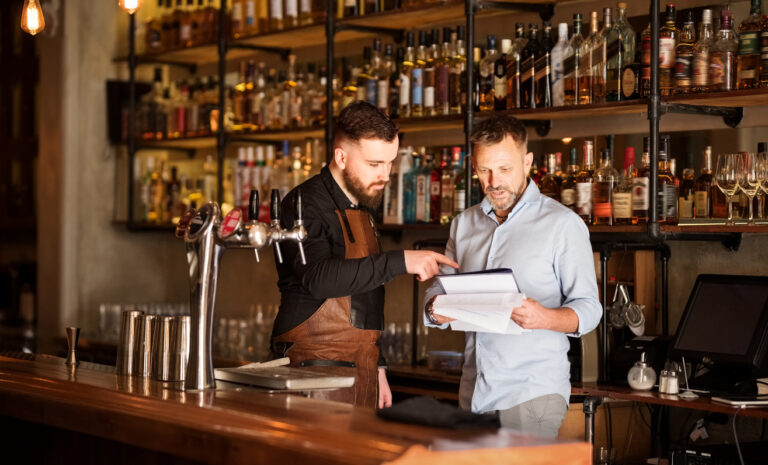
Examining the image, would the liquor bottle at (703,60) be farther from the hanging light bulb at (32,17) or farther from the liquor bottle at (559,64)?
the hanging light bulb at (32,17)

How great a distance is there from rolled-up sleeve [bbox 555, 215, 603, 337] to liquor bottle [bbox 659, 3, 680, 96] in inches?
34.6

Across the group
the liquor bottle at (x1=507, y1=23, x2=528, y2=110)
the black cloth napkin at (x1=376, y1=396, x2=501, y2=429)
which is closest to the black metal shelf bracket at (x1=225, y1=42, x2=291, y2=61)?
the liquor bottle at (x1=507, y1=23, x2=528, y2=110)

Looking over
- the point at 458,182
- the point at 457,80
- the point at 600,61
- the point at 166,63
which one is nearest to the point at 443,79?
the point at 457,80

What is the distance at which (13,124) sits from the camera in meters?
6.66

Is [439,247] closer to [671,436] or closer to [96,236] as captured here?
[671,436]

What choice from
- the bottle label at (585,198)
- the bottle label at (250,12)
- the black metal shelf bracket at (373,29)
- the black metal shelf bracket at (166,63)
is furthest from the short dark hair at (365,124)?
the black metal shelf bracket at (166,63)

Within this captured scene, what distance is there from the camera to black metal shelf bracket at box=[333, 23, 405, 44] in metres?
4.36

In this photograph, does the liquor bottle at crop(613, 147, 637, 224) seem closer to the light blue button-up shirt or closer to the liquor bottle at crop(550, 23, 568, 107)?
the liquor bottle at crop(550, 23, 568, 107)

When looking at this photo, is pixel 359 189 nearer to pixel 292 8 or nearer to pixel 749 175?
pixel 749 175

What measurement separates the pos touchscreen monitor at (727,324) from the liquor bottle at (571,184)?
1.76ft

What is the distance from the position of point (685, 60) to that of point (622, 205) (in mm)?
521

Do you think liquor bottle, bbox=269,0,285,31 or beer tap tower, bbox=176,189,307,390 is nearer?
beer tap tower, bbox=176,189,307,390

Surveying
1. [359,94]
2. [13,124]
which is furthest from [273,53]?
[13,124]

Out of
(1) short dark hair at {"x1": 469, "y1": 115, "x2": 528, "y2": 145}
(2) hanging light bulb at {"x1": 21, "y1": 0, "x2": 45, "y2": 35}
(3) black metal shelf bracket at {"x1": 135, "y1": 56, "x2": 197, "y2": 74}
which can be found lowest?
(1) short dark hair at {"x1": 469, "y1": 115, "x2": 528, "y2": 145}
